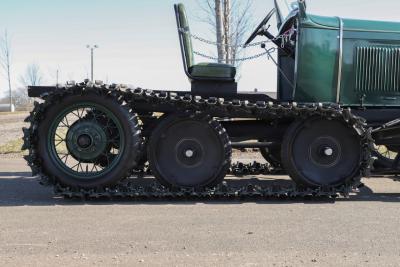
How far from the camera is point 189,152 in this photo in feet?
24.0

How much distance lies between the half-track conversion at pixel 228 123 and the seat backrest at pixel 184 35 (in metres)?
0.01

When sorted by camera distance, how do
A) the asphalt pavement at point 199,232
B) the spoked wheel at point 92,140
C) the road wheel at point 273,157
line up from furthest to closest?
the road wheel at point 273,157, the spoked wheel at point 92,140, the asphalt pavement at point 199,232

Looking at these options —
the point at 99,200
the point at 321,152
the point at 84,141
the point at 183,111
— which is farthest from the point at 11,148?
the point at 321,152

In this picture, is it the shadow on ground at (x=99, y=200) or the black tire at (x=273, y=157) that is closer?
the shadow on ground at (x=99, y=200)

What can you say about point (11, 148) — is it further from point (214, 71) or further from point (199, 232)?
point (199, 232)

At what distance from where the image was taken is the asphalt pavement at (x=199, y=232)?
4551mm

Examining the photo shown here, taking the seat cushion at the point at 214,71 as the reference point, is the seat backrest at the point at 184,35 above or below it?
above

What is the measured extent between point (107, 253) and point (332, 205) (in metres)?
3.22

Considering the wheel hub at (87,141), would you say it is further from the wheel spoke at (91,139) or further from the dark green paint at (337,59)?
the dark green paint at (337,59)

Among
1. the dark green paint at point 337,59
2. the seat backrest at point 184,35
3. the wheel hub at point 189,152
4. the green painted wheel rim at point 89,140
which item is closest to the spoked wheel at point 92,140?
the green painted wheel rim at point 89,140

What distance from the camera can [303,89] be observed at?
787 cm

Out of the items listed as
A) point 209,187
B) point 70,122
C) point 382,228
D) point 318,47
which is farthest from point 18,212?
point 318,47

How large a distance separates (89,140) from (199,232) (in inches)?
95.6

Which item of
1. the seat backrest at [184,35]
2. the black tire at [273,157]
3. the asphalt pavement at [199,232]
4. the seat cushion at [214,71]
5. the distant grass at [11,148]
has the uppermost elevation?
the seat backrest at [184,35]
